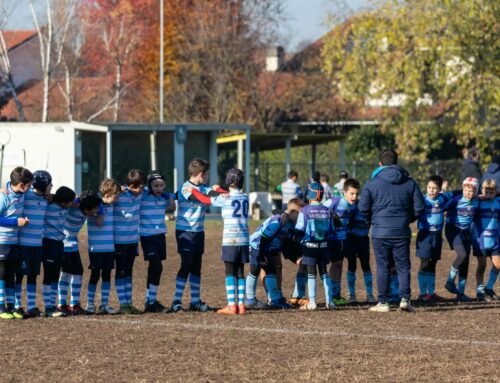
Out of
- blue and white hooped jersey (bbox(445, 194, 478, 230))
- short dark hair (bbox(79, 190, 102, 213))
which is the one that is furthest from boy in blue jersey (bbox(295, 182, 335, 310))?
short dark hair (bbox(79, 190, 102, 213))

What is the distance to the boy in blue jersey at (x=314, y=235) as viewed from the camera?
46.5 feet

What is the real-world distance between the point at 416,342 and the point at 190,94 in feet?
151

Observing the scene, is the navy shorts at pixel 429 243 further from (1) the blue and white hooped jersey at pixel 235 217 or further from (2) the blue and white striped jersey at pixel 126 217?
(2) the blue and white striped jersey at pixel 126 217

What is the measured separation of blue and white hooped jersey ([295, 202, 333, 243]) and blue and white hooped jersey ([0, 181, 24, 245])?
349 cm

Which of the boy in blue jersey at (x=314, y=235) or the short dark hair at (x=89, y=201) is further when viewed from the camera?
the boy in blue jersey at (x=314, y=235)

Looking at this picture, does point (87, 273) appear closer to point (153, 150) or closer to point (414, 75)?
point (153, 150)

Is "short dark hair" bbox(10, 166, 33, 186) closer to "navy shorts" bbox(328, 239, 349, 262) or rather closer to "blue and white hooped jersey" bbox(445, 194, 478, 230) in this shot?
"navy shorts" bbox(328, 239, 349, 262)

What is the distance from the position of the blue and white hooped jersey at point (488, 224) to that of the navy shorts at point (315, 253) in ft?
9.11

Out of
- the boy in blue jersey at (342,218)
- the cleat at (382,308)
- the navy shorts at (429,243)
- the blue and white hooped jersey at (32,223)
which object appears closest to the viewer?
the blue and white hooped jersey at (32,223)

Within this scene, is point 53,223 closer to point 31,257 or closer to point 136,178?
point 31,257

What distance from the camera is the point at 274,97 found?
5959 centimetres

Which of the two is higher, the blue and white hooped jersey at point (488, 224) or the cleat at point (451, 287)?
the blue and white hooped jersey at point (488, 224)

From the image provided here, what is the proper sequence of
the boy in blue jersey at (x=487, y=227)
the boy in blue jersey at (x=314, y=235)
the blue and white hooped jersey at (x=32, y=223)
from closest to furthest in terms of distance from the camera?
1. the blue and white hooped jersey at (x=32, y=223)
2. the boy in blue jersey at (x=314, y=235)
3. the boy in blue jersey at (x=487, y=227)

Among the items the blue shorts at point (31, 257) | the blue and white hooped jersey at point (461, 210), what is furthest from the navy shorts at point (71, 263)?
the blue and white hooped jersey at point (461, 210)
